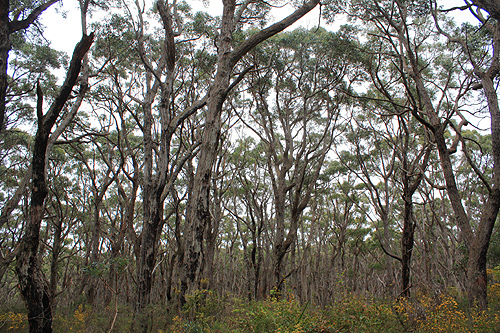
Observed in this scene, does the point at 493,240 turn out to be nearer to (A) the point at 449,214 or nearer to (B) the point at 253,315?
(A) the point at 449,214

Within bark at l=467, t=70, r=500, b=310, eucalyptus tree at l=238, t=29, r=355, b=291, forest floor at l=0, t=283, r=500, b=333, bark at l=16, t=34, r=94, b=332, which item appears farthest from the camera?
eucalyptus tree at l=238, t=29, r=355, b=291

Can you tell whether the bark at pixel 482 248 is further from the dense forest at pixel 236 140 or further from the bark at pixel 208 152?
the bark at pixel 208 152

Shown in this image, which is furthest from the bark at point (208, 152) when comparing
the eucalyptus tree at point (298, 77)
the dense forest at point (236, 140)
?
the eucalyptus tree at point (298, 77)

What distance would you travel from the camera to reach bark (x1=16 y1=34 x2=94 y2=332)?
4.43m

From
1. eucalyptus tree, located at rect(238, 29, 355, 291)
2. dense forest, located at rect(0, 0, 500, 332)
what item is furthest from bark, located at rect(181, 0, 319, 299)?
eucalyptus tree, located at rect(238, 29, 355, 291)

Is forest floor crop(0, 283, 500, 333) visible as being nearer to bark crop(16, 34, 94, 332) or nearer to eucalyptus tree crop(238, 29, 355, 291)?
bark crop(16, 34, 94, 332)

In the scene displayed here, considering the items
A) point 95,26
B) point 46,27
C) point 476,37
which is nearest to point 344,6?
point 476,37

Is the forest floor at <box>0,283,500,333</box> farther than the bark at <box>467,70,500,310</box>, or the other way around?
the bark at <box>467,70,500,310</box>

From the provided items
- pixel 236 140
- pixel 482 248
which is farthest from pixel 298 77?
pixel 482 248

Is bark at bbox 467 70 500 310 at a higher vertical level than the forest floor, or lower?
higher

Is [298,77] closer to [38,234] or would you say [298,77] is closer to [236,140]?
[236,140]

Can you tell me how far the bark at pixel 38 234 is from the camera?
443 centimetres

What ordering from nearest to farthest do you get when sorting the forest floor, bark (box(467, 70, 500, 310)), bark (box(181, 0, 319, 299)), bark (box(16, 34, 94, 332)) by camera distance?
the forest floor
bark (box(16, 34, 94, 332))
bark (box(181, 0, 319, 299))
bark (box(467, 70, 500, 310))

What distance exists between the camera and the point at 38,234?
15.0 feet
